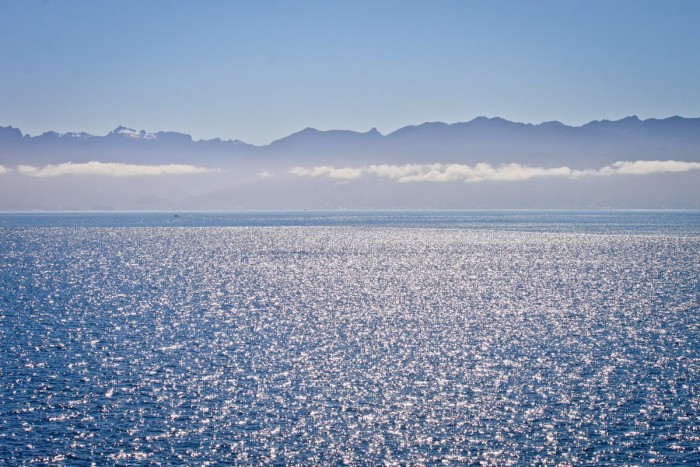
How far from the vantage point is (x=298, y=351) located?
69.0m

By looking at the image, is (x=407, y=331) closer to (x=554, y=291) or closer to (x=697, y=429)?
(x=697, y=429)

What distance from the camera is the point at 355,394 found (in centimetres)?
5234

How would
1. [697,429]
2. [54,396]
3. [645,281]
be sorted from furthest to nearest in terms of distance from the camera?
[645,281]
[54,396]
[697,429]

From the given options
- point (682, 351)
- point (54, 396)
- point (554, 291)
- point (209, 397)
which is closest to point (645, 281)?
point (554, 291)

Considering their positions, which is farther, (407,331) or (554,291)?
(554,291)

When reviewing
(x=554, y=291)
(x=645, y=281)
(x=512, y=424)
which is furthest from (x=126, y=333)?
(x=645, y=281)

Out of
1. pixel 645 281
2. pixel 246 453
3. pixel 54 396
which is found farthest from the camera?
pixel 645 281

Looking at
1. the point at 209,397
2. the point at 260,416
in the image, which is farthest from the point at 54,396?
the point at 260,416

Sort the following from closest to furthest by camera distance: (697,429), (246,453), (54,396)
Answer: (246,453), (697,429), (54,396)

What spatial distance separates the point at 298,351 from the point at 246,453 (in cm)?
2897

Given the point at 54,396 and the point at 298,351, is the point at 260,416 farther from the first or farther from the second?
the point at 298,351

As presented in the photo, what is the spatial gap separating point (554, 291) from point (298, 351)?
2591 inches

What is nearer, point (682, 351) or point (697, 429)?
point (697, 429)

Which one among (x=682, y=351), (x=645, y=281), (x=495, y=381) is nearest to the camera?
(x=495, y=381)
